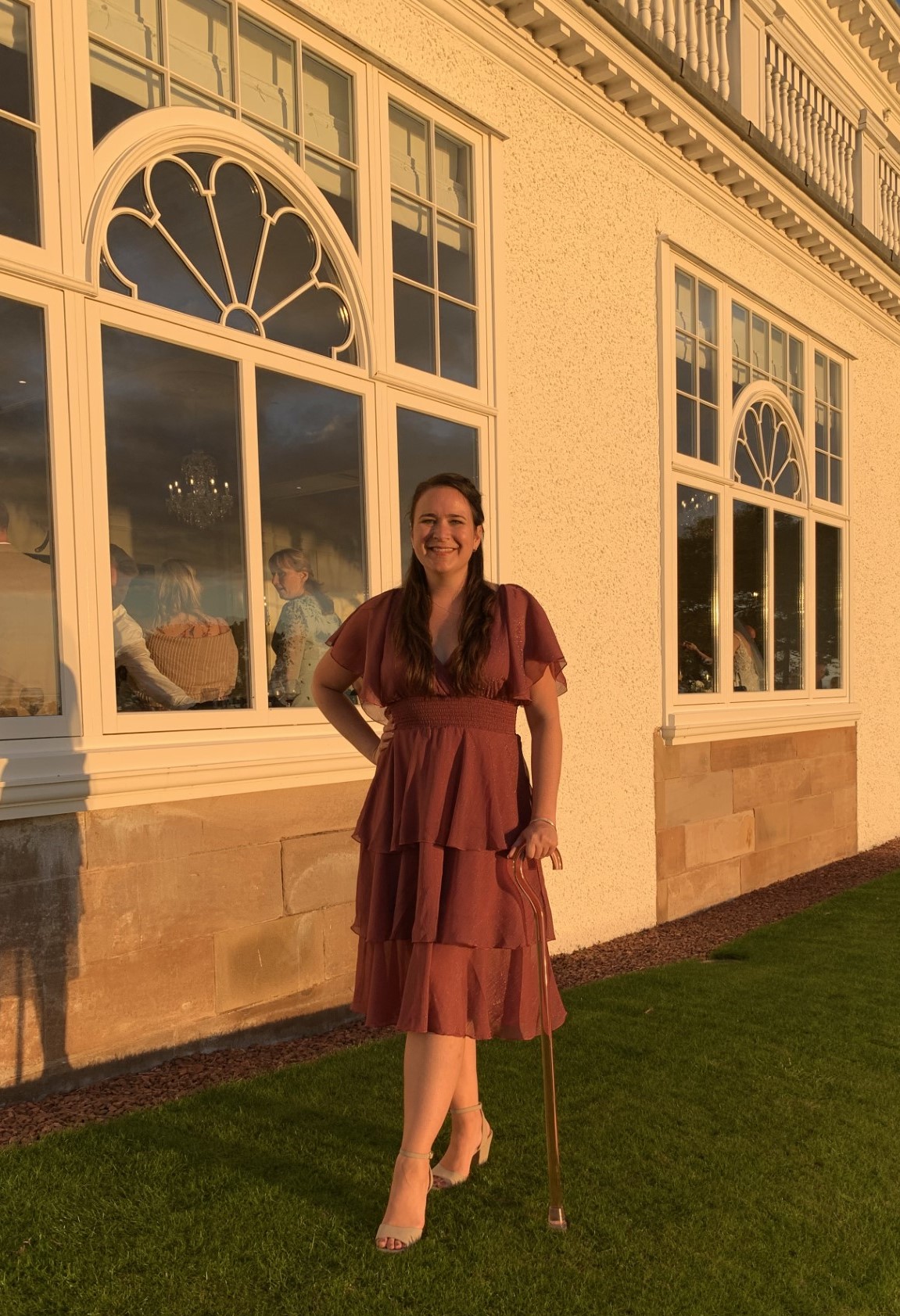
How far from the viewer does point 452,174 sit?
4.98 meters

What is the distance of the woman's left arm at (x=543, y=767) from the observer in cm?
250

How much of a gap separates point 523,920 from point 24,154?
2787mm

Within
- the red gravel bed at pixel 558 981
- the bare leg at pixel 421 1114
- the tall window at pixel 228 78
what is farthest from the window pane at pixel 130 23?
the red gravel bed at pixel 558 981

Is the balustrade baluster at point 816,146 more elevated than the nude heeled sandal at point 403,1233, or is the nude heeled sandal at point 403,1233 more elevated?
the balustrade baluster at point 816,146

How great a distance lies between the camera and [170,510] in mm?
3857

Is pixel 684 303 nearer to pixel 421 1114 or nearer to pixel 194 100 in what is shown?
pixel 194 100

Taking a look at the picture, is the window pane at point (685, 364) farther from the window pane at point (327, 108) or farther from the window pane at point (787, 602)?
the window pane at point (327, 108)

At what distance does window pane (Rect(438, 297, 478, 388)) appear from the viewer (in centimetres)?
487

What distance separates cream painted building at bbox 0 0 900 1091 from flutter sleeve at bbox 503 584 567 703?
5.08 ft

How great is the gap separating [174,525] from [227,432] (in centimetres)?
43

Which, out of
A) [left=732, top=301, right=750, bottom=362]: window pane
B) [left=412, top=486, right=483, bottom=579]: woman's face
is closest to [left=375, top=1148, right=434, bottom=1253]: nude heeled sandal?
[left=412, top=486, right=483, bottom=579]: woman's face

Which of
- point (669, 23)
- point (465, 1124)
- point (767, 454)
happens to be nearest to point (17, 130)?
point (465, 1124)

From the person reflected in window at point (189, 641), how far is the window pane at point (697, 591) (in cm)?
329

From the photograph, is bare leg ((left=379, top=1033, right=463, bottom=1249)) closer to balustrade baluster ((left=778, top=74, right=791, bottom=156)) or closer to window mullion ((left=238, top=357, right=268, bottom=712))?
window mullion ((left=238, top=357, right=268, bottom=712))
